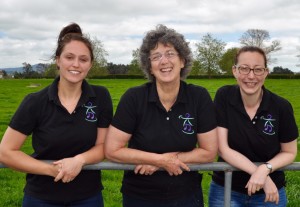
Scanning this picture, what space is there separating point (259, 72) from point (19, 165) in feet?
6.94

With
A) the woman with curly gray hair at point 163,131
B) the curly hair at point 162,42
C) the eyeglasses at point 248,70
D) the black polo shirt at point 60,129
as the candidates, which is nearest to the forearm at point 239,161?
the woman with curly gray hair at point 163,131

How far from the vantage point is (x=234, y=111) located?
3686 mm

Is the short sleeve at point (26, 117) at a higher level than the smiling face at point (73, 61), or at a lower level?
lower

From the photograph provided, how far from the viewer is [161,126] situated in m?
3.35

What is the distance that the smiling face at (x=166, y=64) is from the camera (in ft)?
11.2

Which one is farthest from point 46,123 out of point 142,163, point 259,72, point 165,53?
point 259,72

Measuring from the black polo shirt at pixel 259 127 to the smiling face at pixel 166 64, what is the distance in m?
0.55

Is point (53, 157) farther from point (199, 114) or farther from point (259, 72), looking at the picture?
point (259, 72)

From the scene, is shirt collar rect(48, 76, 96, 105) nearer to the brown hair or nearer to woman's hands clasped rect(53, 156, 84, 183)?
the brown hair

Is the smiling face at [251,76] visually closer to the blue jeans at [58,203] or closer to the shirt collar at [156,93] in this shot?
the shirt collar at [156,93]

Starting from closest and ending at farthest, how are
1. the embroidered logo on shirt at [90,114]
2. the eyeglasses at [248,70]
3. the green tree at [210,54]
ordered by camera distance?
1. the embroidered logo on shirt at [90,114]
2. the eyeglasses at [248,70]
3. the green tree at [210,54]

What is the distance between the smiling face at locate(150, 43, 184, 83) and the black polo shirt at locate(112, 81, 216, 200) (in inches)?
5.7

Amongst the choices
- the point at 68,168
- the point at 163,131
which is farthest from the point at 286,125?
the point at 68,168

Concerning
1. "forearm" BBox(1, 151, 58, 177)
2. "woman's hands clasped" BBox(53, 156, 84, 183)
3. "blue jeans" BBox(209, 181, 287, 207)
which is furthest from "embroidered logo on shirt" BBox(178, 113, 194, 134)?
"forearm" BBox(1, 151, 58, 177)
